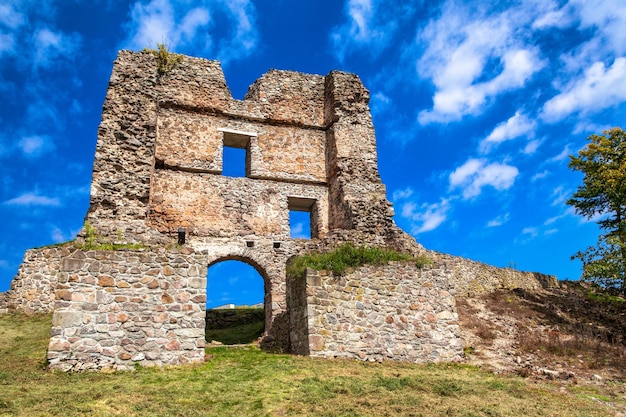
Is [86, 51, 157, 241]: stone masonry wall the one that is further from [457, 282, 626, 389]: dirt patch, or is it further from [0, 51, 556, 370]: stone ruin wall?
[457, 282, 626, 389]: dirt patch

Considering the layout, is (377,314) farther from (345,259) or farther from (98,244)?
(98,244)

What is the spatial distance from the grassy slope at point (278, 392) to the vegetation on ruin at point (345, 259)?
2.18 metres

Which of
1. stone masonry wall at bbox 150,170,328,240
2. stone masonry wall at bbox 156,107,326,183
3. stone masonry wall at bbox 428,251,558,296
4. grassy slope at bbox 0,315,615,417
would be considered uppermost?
stone masonry wall at bbox 156,107,326,183

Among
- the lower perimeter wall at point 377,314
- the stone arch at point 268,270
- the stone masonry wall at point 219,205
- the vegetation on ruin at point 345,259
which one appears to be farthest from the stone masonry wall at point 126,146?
the lower perimeter wall at point 377,314

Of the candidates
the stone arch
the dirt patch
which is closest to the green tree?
the dirt patch

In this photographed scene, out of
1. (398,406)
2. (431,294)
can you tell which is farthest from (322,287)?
(398,406)

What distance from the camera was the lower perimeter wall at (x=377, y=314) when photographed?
1046 cm

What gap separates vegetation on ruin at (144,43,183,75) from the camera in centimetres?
1727

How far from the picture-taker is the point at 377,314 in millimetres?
11102

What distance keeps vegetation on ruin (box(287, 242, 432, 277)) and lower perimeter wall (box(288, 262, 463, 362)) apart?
164 millimetres

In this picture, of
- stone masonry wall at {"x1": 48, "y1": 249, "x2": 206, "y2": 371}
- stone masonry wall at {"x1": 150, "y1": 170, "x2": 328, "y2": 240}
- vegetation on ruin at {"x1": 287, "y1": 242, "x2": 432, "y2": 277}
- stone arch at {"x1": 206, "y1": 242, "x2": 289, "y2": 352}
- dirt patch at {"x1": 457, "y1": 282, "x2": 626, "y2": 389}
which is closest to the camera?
stone masonry wall at {"x1": 48, "y1": 249, "x2": 206, "y2": 371}

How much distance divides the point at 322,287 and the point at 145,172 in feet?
23.2

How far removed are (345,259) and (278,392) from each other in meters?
4.64

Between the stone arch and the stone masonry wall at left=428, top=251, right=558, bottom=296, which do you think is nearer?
the stone arch
